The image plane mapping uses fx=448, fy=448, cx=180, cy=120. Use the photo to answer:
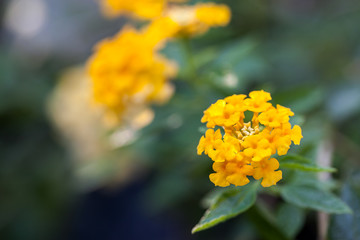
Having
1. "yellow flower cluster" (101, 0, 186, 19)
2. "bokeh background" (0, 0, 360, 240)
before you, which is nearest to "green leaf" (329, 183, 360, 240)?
"bokeh background" (0, 0, 360, 240)

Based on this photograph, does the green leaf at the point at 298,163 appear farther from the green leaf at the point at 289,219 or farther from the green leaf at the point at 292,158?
the green leaf at the point at 289,219

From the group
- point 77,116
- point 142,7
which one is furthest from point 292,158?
point 77,116

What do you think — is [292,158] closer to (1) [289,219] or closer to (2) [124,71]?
(1) [289,219]

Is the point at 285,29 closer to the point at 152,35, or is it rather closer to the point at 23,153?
the point at 152,35

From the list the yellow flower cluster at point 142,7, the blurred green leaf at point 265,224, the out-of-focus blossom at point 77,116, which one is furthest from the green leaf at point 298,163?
the out-of-focus blossom at point 77,116

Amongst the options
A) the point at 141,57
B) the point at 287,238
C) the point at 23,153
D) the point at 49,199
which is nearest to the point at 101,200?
the point at 49,199

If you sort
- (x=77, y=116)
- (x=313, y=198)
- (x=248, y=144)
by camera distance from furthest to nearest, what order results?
(x=77, y=116) → (x=313, y=198) → (x=248, y=144)
